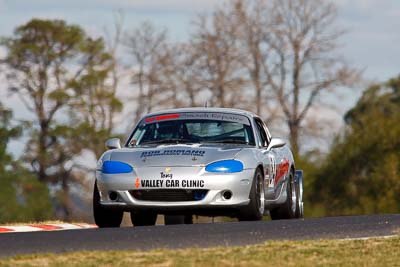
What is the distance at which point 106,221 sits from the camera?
1578 cm

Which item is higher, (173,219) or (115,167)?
(115,167)

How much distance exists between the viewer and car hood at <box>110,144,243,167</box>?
15.2 m

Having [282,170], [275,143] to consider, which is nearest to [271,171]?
[275,143]

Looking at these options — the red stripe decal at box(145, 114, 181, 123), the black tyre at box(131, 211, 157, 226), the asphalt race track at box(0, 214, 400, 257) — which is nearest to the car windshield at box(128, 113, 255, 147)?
the red stripe decal at box(145, 114, 181, 123)

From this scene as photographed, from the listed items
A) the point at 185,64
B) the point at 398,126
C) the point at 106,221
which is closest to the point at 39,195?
the point at 185,64

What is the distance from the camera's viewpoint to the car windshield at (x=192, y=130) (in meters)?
16.3

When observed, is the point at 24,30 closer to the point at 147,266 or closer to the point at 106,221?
the point at 106,221

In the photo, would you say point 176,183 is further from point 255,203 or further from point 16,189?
point 16,189

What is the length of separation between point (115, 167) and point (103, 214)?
0.68 m

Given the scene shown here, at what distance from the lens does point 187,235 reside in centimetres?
1252

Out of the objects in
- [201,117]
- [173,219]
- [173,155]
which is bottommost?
[173,219]

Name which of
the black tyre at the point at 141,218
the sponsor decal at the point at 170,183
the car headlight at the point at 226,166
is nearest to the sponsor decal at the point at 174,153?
the car headlight at the point at 226,166

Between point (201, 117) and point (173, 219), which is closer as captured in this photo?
point (201, 117)

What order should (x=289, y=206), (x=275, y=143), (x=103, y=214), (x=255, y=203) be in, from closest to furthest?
(x=255, y=203), (x=103, y=214), (x=275, y=143), (x=289, y=206)
